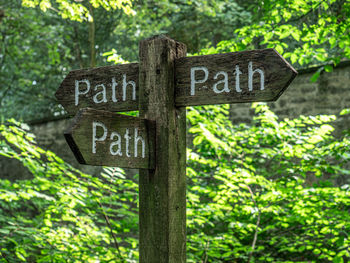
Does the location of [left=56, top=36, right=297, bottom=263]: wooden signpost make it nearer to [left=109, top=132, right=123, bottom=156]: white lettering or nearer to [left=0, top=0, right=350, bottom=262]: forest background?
[left=109, top=132, right=123, bottom=156]: white lettering

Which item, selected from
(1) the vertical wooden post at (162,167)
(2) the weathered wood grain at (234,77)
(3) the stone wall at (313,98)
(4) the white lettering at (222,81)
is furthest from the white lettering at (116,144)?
(3) the stone wall at (313,98)

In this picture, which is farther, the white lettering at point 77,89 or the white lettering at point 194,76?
the white lettering at point 77,89

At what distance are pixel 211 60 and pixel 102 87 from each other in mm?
535

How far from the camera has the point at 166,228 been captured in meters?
1.76

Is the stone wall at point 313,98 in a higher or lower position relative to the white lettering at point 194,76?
higher

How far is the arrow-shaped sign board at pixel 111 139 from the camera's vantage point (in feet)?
5.03

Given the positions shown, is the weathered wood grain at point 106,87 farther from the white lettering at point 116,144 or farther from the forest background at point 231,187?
the forest background at point 231,187

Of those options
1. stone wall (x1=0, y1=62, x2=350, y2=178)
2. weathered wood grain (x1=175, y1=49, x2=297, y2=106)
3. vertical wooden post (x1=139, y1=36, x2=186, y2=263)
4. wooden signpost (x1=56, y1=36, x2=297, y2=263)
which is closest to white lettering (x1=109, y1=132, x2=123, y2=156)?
wooden signpost (x1=56, y1=36, x2=297, y2=263)

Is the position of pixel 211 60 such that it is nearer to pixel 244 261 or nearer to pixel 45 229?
pixel 45 229

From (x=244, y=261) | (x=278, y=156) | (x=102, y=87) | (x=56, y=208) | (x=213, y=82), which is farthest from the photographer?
(x=244, y=261)

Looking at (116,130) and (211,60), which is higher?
(211,60)

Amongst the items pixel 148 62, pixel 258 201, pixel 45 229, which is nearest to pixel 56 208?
pixel 45 229

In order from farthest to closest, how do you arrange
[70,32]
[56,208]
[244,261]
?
[70,32] < [244,261] < [56,208]

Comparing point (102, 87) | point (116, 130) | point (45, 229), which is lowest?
point (45, 229)
